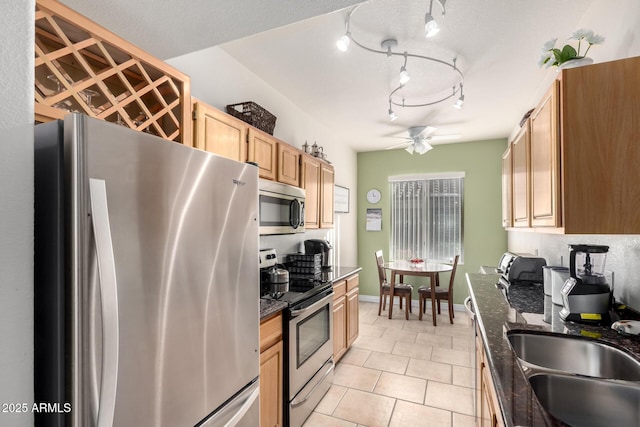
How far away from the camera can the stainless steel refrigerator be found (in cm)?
78

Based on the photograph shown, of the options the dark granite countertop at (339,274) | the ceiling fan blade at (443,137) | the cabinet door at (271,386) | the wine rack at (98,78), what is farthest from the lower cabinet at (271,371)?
the ceiling fan blade at (443,137)

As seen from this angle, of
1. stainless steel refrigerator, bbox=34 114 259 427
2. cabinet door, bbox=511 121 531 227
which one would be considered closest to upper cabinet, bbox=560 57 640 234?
cabinet door, bbox=511 121 531 227

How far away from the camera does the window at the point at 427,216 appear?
509 centimetres

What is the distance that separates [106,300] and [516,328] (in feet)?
5.59

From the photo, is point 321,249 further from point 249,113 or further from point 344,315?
point 249,113

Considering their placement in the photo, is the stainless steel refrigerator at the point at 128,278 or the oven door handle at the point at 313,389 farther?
the oven door handle at the point at 313,389

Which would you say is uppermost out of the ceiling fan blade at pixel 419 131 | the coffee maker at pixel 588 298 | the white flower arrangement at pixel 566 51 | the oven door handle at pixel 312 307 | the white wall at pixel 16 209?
the ceiling fan blade at pixel 419 131

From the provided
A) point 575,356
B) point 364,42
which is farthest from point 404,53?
point 575,356

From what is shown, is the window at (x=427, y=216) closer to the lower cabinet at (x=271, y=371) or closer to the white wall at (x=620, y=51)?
the white wall at (x=620, y=51)

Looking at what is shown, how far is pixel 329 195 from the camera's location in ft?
11.9

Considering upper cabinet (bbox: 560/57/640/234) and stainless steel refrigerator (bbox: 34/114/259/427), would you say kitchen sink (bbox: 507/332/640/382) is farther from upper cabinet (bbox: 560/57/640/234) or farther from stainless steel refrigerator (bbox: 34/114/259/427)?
stainless steel refrigerator (bbox: 34/114/259/427)

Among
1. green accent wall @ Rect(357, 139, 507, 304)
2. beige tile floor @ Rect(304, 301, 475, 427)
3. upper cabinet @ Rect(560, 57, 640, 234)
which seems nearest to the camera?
upper cabinet @ Rect(560, 57, 640, 234)

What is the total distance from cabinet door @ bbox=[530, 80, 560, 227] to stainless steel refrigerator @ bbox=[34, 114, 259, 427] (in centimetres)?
142

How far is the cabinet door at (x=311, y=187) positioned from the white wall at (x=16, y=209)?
224 cm
